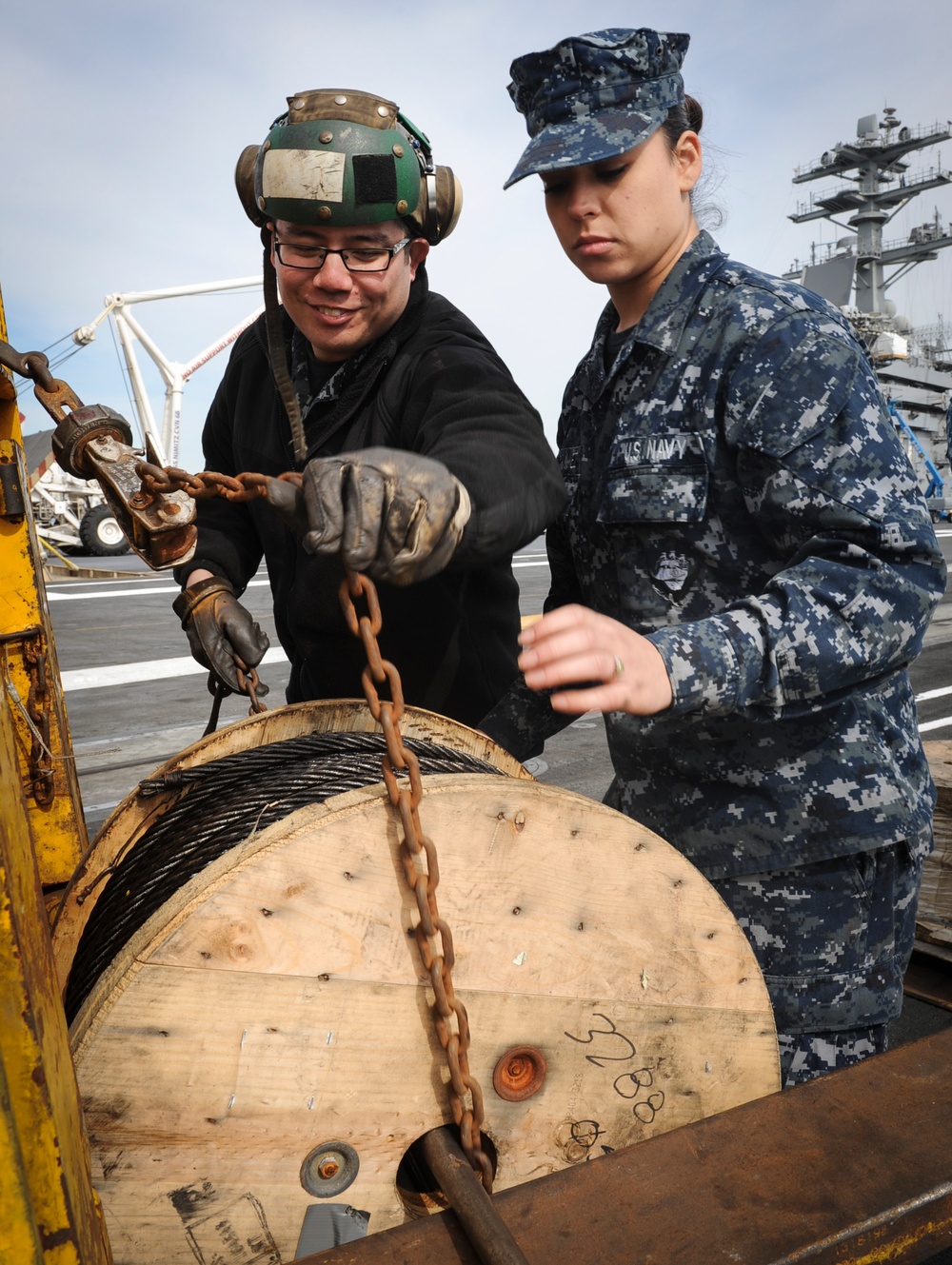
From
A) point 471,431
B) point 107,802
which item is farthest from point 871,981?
point 107,802

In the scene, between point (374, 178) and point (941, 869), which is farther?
point (941, 869)

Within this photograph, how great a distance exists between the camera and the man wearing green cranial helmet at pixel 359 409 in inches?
80.0

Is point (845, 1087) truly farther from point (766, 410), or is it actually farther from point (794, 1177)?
point (766, 410)

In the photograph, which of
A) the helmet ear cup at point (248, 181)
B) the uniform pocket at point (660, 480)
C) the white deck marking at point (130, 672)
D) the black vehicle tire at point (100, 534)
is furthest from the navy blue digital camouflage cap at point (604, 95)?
the black vehicle tire at point (100, 534)

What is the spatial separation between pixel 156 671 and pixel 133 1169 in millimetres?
9145

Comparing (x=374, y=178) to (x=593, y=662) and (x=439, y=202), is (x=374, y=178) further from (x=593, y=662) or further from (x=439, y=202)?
(x=593, y=662)

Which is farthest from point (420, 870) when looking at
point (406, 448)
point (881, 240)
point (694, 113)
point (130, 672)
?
point (881, 240)

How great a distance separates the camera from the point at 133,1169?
53.0 inches

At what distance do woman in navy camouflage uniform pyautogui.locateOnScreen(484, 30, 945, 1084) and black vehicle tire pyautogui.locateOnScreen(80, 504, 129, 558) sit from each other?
2110 centimetres

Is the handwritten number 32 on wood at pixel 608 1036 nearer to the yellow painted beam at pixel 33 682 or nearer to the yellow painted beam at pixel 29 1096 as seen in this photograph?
the yellow painted beam at pixel 29 1096

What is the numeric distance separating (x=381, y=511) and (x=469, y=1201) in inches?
35.2

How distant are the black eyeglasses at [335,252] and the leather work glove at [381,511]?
99 cm

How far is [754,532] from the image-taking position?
2.04 meters

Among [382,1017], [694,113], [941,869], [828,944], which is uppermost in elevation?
[694,113]
